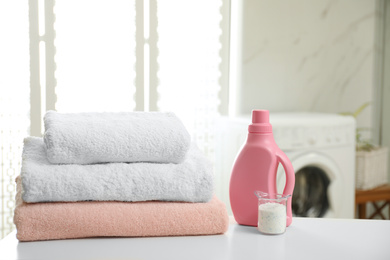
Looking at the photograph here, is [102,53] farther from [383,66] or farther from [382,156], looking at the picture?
[383,66]

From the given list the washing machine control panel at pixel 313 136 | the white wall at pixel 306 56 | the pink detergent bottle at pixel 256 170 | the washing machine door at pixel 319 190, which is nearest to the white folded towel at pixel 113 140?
the pink detergent bottle at pixel 256 170

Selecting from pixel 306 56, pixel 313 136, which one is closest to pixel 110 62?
pixel 313 136

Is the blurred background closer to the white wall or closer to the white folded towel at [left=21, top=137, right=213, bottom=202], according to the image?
the white wall

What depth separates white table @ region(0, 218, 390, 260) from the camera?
750mm

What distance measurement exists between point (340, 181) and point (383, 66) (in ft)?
3.61

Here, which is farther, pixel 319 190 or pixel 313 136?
pixel 319 190

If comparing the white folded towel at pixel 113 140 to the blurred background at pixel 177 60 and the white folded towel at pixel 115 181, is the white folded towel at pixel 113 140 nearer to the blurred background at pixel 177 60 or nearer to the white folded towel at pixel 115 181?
the white folded towel at pixel 115 181

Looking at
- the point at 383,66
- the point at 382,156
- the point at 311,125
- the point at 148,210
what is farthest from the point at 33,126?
the point at 383,66

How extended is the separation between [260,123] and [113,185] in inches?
10.8

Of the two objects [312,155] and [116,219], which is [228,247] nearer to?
[116,219]

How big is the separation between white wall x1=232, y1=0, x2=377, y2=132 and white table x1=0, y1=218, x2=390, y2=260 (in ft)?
6.22

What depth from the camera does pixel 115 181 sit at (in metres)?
0.81

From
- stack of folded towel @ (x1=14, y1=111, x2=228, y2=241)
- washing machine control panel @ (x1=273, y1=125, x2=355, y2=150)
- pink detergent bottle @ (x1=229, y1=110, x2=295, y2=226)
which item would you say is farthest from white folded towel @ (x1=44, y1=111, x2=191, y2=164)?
washing machine control panel @ (x1=273, y1=125, x2=355, y2=150)

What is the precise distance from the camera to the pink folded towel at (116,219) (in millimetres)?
787
